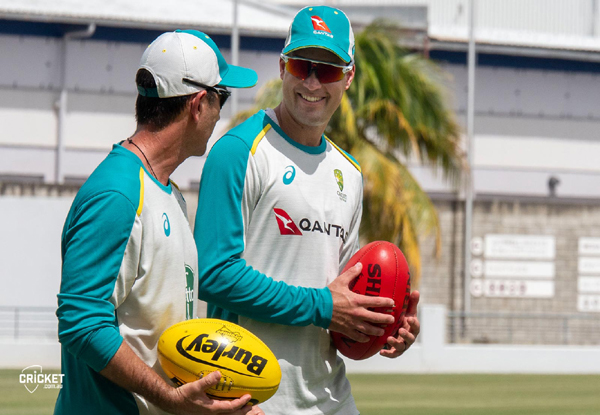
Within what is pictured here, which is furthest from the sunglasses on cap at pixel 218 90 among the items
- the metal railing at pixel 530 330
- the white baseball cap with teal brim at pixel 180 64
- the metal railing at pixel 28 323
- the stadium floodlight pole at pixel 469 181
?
the metal railing at pixel 530 330

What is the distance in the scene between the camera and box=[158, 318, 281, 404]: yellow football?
3.03 metres

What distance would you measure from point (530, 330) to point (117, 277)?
2111cm

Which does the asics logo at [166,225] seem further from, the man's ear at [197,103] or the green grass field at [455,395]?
the green grass field at [455,395]

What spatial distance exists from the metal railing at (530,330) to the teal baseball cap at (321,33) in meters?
18.4

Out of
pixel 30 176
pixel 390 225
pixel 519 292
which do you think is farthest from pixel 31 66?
pixel 519 292

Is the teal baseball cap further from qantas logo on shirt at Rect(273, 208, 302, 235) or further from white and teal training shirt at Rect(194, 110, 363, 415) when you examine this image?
qantas logo on shirt at Rect(273, 208, 302, 235)

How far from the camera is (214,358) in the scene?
306cm

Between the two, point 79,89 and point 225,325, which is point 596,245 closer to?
point 79,89

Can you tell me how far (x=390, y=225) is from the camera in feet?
62.7

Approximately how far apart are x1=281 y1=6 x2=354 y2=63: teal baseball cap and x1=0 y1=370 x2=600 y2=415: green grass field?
8.54 m

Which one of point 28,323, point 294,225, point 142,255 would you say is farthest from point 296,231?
point 28,323

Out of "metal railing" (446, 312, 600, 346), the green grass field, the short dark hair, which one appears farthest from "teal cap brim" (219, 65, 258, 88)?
"metal railing" (446, 312, 600, 346)

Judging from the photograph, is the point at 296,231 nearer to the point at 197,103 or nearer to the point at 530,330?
the point at 197,103

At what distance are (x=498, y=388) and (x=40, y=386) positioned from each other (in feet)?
24.6
